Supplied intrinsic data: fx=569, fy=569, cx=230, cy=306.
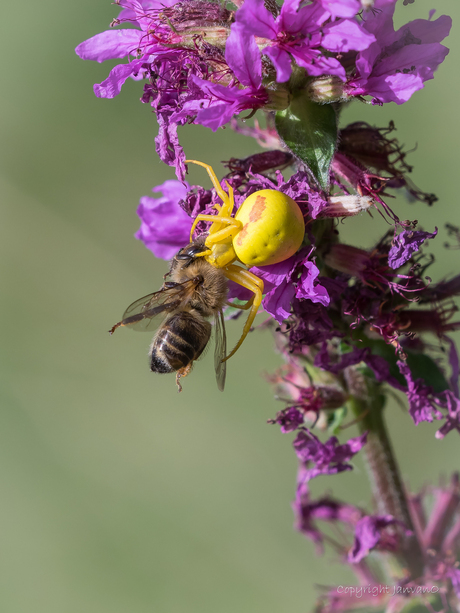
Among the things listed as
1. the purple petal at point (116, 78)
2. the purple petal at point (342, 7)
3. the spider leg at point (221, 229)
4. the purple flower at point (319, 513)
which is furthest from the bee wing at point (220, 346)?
the purple petal at point (342, 7)

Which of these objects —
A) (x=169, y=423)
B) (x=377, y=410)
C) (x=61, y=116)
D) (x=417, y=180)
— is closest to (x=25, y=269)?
(x=61, y=116)

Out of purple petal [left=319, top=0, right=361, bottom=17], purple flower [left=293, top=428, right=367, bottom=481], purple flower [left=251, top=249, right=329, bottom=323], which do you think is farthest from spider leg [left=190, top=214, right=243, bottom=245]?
purple flower [left=293, top=428, right=367, bottom=481]

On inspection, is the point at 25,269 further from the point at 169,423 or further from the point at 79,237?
the point at 169,423

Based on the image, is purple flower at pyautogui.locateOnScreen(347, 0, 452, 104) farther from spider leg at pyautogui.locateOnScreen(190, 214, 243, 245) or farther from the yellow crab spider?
spider leg at pyautogui.locateOnScreen(190, 214, 243, 245)

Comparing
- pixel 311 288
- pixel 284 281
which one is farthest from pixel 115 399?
pixel 311 288

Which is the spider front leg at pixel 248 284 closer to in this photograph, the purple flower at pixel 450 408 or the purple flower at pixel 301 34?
the purple flower at pixel 301 34

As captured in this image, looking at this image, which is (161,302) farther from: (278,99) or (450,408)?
(450,408)
